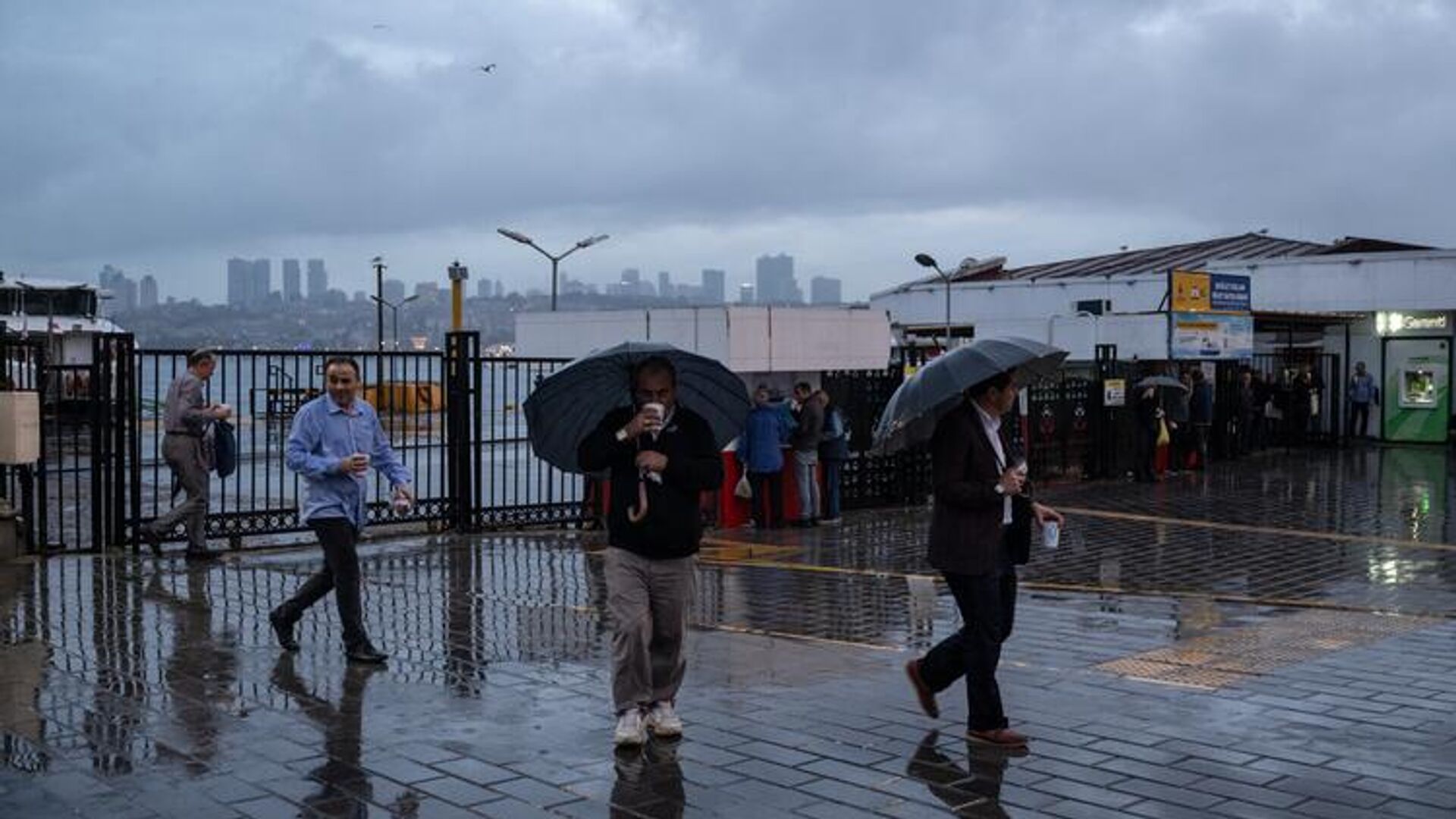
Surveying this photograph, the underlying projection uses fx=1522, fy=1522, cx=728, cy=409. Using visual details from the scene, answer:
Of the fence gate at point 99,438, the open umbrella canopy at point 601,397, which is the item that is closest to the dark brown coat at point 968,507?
the open umbrella canopy at point 601,397

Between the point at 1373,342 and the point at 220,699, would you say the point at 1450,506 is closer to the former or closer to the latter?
the point at 1373,342

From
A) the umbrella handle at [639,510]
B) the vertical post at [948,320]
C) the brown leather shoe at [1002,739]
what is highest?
the vertical post at [948,320]

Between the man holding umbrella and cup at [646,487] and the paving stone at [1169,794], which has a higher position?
the man holding umbrella and cup at [646,487]

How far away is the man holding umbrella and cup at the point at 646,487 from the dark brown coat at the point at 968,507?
39.6 inches

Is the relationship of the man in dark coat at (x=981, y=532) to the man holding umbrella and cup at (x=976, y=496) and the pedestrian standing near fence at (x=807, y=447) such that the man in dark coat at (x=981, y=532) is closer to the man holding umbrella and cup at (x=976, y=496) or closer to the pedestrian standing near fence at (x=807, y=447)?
the man holding umbrella and cup at (x=976, y=496)

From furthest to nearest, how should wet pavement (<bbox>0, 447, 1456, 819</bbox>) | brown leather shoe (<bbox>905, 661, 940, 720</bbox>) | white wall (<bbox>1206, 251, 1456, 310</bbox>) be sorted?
1. white wall (<bbox>1206, 251, 1456, 310</bbox>)
2. brown leather shoe (<bbox>905, 661, 940, 720</bbox>)
3. wet pavement (<bbox>0, 447, 1456, 819</bbox>)

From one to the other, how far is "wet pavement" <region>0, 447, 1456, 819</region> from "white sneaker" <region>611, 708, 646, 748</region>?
10 cm

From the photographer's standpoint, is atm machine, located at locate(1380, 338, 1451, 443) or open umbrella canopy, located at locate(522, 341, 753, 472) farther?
atm machine, located at locate(1380, 338, 1451, 443)

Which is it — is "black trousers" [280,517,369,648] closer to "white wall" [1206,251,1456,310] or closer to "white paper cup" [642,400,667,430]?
"white paper cup" [642,400,667,430]

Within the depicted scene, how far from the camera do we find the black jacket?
22.2 ft

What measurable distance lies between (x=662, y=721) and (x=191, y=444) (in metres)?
7.62

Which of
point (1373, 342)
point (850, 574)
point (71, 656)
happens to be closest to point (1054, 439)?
point (850, 574)

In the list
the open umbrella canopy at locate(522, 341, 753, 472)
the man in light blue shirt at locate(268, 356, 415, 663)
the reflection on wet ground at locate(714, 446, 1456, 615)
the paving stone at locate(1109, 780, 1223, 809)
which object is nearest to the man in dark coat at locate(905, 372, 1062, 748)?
the paving stone at locate(1109, 780, 1223, 809)

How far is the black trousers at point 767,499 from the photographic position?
16703mm
